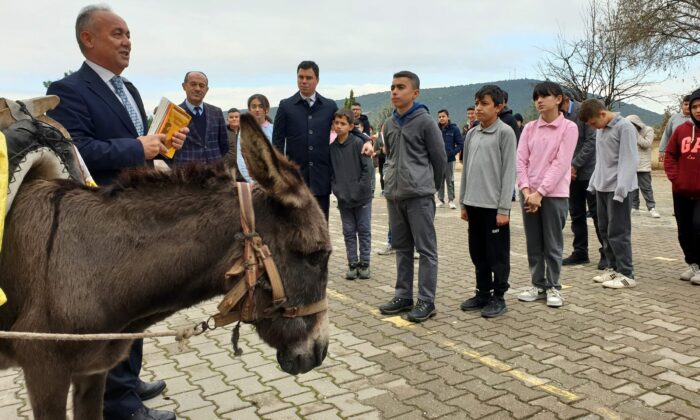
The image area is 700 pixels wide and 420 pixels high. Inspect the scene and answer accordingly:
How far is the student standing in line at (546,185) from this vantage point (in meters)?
5.50

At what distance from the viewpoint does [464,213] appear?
560 centimetres

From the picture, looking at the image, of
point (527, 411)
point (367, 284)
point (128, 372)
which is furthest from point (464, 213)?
point (128, 372)

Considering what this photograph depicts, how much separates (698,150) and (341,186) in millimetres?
4367

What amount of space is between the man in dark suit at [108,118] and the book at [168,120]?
0.04 meters

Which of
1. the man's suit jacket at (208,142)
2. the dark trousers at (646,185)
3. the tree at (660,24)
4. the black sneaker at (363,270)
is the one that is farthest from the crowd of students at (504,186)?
the tree at (660,24)

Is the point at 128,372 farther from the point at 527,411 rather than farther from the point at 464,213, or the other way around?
the point at 464,213

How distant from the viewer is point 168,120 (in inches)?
117

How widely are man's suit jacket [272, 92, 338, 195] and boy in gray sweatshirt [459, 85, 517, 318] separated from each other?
1.84 m

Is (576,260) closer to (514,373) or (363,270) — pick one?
(363,270)

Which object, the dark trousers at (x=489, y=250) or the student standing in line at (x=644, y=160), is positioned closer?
the dark trousers at (x=489, y=250)

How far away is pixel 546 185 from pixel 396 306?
6.67 ft

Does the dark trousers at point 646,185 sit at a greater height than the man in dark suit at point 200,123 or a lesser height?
lesser

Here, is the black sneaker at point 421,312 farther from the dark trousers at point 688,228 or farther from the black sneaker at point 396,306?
the dark trousers at point 688,228

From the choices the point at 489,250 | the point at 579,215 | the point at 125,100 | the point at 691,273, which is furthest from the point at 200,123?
the point at 691,273
